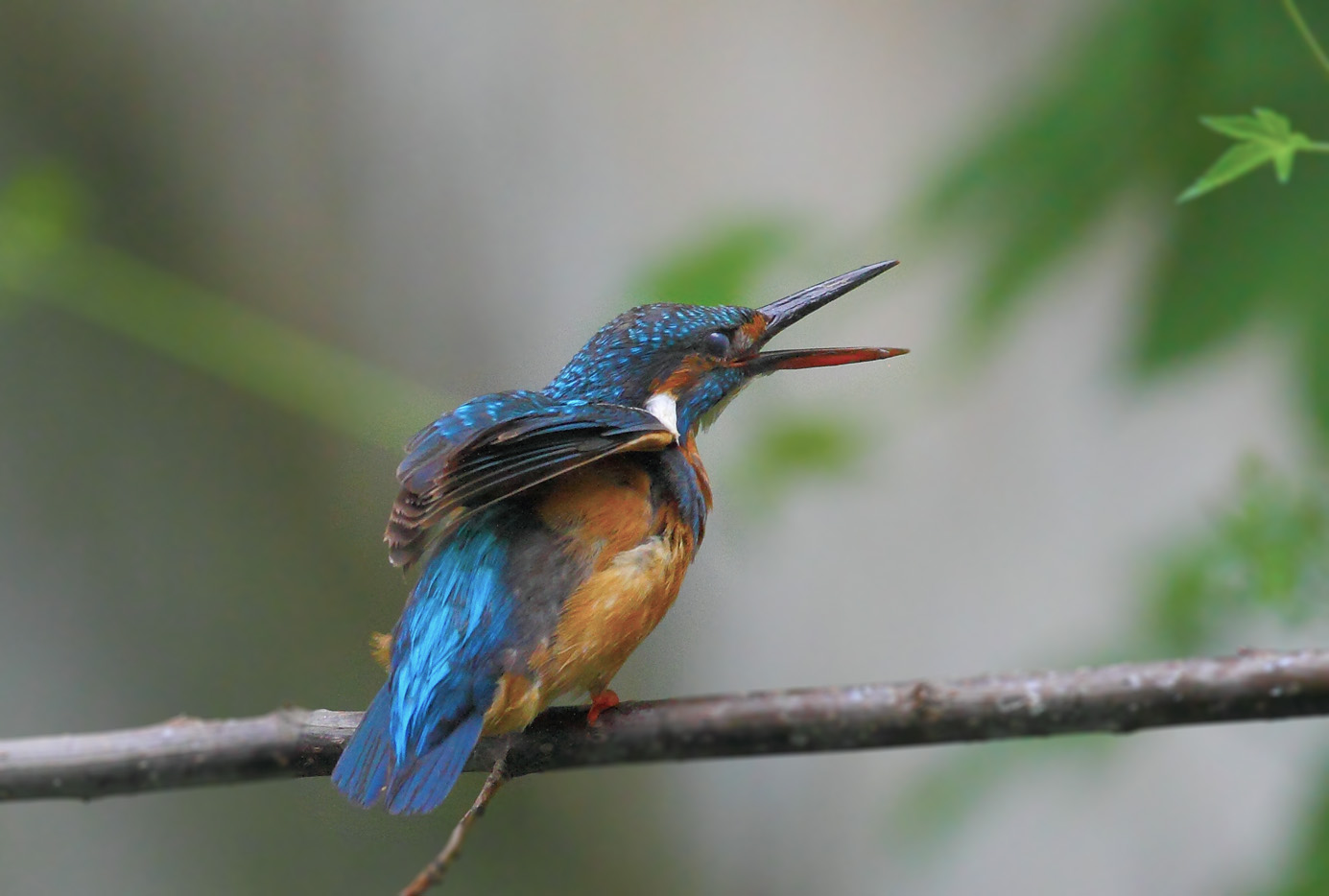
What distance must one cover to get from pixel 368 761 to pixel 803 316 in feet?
3.31

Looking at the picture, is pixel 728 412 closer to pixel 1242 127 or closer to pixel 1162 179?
pixel 1162 179

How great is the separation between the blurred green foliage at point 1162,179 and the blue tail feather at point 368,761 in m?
1.04

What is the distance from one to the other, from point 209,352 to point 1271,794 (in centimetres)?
295

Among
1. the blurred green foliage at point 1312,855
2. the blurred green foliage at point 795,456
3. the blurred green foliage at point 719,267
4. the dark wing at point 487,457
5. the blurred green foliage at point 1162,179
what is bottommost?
the blurred green foliage at point 1312,855

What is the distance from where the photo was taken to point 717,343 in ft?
6.81

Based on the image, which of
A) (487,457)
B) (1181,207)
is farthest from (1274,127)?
(487,457)

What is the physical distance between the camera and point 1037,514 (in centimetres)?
390

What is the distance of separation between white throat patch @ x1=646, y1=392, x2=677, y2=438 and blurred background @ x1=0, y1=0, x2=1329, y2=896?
0.57 ft

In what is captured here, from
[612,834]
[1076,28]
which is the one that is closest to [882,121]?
[1076,28]

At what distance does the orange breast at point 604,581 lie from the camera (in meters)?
1.66

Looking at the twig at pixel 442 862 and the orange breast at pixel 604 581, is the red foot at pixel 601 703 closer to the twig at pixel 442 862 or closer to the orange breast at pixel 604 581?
the orange breast at pixel 604 581

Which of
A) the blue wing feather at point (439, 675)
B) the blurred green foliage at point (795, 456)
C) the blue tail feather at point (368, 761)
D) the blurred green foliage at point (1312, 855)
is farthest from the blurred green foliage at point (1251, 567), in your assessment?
the blue tail feather at point (368, 761)

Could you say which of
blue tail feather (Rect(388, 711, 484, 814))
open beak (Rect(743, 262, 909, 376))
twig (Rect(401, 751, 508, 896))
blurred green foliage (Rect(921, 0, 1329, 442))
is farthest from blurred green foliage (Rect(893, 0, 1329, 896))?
twig (Rect(401, 751, 508, 896))

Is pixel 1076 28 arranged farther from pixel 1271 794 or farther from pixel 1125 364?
pixel 1271 794
